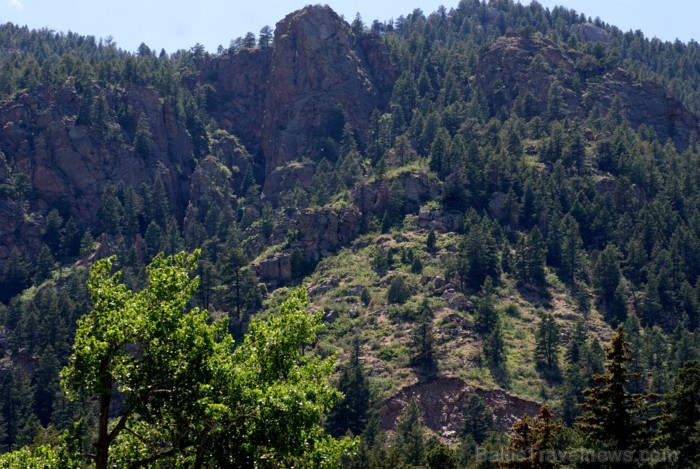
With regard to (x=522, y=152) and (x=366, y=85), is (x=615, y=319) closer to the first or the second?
(x=522, y=152)

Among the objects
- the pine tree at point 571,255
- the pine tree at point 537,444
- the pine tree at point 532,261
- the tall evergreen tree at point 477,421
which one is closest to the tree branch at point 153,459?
the pine tree at point 537,444

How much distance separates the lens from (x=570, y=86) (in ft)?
575

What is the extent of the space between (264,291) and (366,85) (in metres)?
79.7

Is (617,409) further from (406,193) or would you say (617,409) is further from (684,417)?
(406,193)

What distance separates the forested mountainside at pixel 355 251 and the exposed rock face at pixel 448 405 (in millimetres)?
277

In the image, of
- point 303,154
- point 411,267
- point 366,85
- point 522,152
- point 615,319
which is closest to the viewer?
point 615,319

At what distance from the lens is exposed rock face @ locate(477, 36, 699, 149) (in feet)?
555

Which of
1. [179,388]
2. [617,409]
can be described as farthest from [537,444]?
[179,388]

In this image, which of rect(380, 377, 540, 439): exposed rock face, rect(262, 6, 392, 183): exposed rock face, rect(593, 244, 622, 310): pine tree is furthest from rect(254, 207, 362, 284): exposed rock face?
rect(262, 6, 392, 183): exposed rock face

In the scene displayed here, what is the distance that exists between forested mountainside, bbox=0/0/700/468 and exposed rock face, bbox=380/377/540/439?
0.28m

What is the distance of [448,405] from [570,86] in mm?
104709

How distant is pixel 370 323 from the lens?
355 ft

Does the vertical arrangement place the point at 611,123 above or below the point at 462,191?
above

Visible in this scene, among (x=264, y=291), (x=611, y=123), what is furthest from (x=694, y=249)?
(x=264, y=291)
